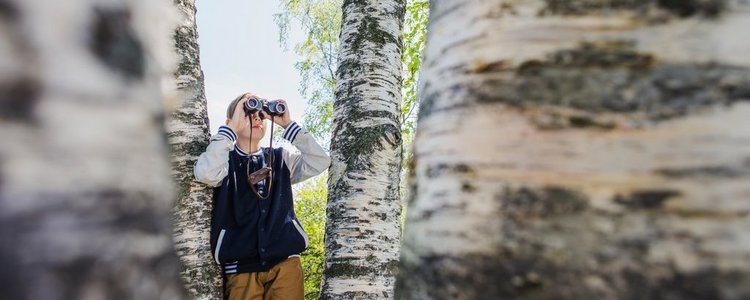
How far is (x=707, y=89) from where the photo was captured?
1.90ft

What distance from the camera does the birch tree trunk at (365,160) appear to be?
3723mm

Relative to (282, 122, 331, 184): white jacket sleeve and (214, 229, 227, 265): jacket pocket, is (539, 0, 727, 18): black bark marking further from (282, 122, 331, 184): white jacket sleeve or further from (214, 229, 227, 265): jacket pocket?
(282, 122, 331, 184): white jacket sleeve

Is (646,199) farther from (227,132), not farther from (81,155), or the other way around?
(227,132)

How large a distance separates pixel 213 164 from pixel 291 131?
39.2 inches

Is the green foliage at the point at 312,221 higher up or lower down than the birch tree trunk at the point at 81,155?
higher up

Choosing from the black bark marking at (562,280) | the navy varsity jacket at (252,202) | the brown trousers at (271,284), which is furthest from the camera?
the brown trousers at (271,284)

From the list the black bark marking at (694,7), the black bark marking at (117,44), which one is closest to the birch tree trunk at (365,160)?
the black bark marking at (694,7)

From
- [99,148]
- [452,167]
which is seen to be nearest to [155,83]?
[99,148]

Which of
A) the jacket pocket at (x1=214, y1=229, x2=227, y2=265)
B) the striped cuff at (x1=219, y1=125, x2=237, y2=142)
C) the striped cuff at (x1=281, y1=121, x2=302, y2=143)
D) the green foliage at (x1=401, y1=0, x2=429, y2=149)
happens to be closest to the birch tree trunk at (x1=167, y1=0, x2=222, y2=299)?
the jacket pocket at (x1=214, y1=229, x2=227, y2=265)

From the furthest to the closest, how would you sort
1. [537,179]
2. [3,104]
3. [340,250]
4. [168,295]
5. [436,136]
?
[340,250] → [436,136] → [537,179] → [168,295] → [3,104]

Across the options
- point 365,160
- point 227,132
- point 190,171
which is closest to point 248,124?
point 227,132

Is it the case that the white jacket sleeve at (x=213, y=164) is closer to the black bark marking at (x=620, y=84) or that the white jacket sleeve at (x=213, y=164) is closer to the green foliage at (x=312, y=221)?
the black bark marking at (x=620, y=84)

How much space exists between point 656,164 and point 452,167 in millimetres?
196

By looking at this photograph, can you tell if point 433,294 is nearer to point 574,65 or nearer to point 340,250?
point 574,65
